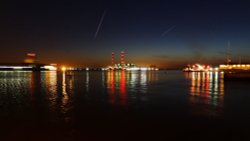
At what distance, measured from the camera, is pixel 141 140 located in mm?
10156

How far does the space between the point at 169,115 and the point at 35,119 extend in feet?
30.3

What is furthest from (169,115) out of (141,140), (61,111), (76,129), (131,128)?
(61,111)

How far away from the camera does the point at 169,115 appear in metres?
15.5

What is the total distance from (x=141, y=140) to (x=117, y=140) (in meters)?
1.14

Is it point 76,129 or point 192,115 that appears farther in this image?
point 192,115

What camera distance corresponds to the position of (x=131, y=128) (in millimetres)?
12047

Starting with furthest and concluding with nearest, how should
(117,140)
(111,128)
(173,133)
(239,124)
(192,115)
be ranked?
1. (192,115)
2. (239,124)
3. (111,128)
4. (173,133)
5. (117,140)

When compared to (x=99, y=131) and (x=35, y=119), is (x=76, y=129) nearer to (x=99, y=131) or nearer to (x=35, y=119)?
(x=99, y=131)

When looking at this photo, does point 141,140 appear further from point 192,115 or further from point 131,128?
point 192,115

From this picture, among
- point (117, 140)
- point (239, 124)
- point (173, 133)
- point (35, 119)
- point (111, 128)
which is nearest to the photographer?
point (117, 140)

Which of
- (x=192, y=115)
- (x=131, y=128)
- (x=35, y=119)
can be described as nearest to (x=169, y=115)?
(x=192, y=115)

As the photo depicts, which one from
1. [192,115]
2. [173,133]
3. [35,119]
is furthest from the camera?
[192,115]

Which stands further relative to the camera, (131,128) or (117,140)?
(131,128)

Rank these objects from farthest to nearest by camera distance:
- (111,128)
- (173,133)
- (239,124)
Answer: (239,124) → (111,128) → (173,133)
